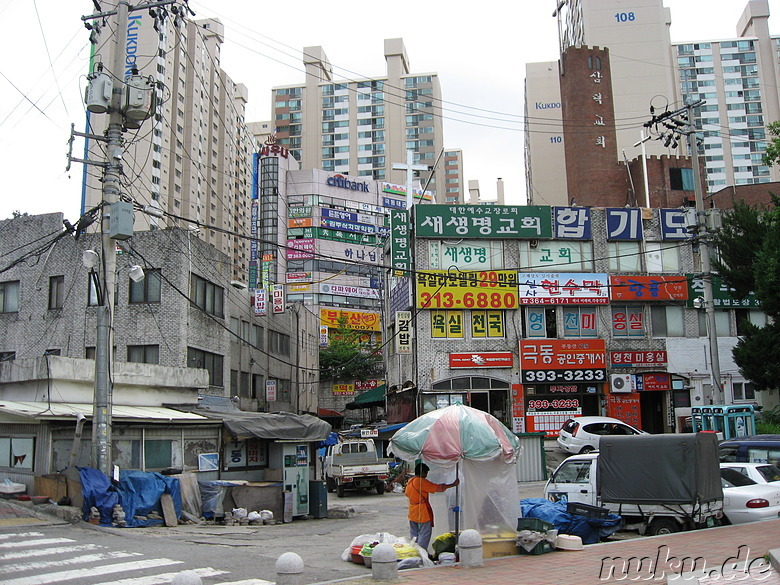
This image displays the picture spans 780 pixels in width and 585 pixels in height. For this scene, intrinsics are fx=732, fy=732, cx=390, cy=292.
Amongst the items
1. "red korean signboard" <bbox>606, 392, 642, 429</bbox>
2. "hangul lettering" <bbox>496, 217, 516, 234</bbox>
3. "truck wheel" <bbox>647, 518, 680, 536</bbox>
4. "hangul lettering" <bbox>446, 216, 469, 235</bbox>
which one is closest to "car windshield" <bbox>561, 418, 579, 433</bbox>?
"red korean signboard" <bbox>606, 392, 642, 429</bbox>

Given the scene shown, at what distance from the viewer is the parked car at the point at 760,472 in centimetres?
1485

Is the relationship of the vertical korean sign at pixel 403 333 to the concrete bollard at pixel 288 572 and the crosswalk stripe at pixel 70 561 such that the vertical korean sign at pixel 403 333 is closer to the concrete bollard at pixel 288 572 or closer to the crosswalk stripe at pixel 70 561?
the crosswalk stripe at pixel 70 561

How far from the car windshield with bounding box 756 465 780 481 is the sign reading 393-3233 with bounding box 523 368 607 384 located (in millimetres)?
19208

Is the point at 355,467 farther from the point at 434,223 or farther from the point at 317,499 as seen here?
the point at 434,223

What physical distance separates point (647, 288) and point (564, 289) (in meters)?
4.23

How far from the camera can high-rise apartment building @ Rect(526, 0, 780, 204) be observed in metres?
70.7

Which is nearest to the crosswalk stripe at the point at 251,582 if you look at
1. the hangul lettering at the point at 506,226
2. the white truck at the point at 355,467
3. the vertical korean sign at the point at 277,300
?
the white truck at the point at 355,467

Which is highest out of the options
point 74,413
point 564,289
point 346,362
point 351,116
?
point 351,116

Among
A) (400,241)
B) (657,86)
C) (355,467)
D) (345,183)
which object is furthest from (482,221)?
(657,86)

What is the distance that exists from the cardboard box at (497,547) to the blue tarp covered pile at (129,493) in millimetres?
8239

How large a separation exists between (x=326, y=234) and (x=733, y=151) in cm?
6046

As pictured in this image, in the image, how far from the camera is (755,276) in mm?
26656

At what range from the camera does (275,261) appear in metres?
68.6

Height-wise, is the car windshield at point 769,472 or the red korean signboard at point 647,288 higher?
the red korean signboard at point 647,288
